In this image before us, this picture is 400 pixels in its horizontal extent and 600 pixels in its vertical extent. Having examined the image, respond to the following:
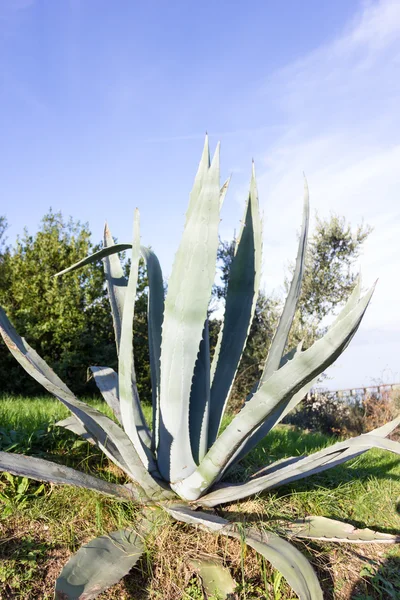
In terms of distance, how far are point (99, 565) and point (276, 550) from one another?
2.34 ft

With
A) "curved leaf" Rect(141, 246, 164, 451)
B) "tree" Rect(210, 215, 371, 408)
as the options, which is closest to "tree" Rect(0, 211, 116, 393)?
"tree" Rect(210, 215, 371, 408)

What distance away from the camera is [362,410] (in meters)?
10.3

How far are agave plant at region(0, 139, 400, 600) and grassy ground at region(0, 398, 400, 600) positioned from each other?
10 cm

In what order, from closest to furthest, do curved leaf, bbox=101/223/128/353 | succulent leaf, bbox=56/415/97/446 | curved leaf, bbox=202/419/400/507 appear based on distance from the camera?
1. curved leaf, bbox=202/419/400/507
2. succulent leaf, bbox=56/415/97/446
3. curved leaf, bbox=101/223/128/353

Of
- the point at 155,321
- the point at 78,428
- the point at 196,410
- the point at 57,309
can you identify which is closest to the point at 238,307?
the point at 155,321

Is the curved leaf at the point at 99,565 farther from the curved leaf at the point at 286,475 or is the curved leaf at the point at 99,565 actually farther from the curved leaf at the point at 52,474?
the curved leaf at the point at 286,475

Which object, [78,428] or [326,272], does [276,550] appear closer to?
[78,428]

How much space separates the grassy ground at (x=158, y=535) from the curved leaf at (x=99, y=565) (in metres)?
0.10

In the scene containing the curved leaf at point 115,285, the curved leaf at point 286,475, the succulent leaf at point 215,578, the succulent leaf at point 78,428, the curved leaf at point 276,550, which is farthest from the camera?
the curved leaf at point 115,285

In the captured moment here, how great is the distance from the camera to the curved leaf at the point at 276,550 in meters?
1.88

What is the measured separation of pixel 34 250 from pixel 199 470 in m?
9.00

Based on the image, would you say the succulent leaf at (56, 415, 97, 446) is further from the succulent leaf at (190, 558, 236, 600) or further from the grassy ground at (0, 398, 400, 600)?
the succulent leaf at (190, 558, 236, 600)

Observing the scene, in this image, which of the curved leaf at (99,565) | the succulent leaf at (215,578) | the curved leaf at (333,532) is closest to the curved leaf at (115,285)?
the curved leaf at (99,565)

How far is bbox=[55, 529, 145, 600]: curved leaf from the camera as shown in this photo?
1.76 m
